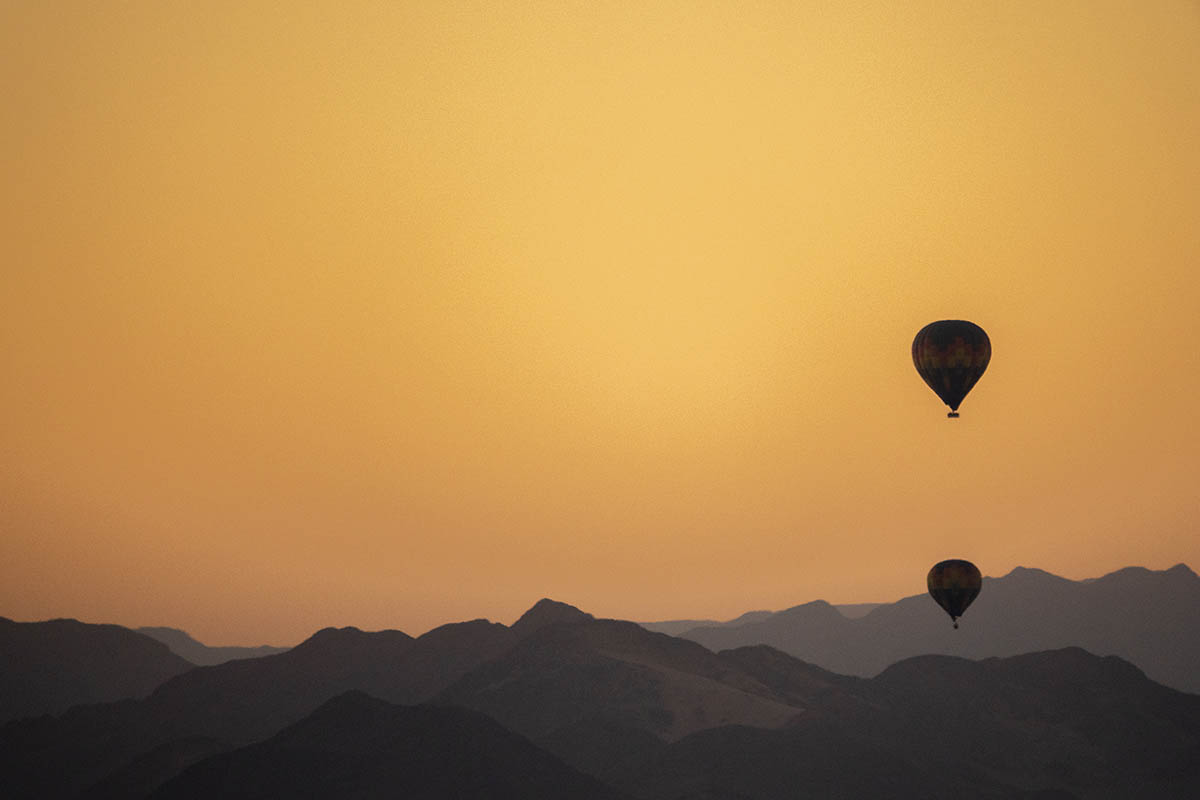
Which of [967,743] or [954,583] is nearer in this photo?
[954,583]

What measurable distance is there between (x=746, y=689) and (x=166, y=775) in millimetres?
69259

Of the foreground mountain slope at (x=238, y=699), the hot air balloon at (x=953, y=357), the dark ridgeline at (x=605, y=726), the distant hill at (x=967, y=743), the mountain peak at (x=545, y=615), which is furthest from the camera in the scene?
the mountain peak at (x=545, y=615)

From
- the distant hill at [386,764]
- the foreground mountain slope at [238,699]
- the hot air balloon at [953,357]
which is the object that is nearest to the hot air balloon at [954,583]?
the hot air balloon at [953,357]

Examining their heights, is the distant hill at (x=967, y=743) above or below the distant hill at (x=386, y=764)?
above

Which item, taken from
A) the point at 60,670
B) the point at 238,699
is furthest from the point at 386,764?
the point at 60,670

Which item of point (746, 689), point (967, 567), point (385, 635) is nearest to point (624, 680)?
point (746, 689)

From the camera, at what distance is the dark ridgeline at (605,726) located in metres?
77.8

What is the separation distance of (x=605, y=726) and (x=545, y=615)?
4560 cm

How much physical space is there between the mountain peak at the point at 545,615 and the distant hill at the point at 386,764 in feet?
242

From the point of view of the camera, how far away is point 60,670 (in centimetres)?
18912

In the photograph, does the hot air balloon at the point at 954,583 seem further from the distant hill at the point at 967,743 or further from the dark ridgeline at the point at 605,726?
the distant hill at the point at 967,743

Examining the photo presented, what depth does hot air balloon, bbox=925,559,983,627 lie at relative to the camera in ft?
214

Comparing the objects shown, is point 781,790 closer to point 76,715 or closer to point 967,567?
point 967,567

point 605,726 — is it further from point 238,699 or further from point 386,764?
point 238,699
